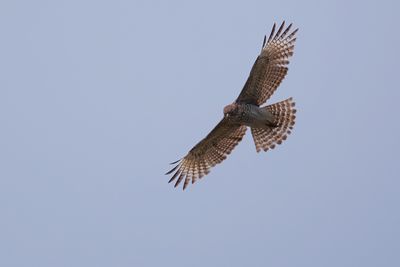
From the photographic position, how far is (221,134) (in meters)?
19.1

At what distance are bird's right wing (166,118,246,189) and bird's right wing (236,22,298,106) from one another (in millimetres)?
908

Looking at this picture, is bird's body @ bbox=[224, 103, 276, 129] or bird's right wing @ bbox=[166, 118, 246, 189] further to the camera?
bird's right wing @ bbox=[166, 118, 246, 189]

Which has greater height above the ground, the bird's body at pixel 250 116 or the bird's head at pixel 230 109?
the bird's head at pixel 230 109

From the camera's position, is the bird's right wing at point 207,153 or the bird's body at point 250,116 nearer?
the bird's body at point 250,116

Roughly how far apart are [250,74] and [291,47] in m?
1.16

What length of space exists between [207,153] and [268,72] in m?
2.48

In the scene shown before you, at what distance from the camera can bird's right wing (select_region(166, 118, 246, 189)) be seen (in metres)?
19.2

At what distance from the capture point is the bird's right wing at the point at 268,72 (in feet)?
60.3

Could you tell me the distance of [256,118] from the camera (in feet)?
60.6

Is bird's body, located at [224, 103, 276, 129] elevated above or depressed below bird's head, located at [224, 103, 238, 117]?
below

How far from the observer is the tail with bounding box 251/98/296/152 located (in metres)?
18.8

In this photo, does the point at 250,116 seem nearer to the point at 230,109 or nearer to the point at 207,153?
the point at 230,109

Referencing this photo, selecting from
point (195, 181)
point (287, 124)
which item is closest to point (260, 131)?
point (287, 124)

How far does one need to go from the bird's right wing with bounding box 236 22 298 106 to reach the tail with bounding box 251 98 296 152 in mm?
399
